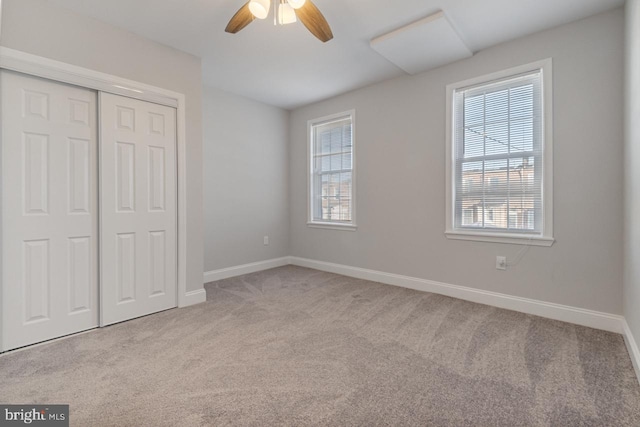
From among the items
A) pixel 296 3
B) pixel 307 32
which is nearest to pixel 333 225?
pixel 307 32

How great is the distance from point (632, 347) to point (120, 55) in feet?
14.7

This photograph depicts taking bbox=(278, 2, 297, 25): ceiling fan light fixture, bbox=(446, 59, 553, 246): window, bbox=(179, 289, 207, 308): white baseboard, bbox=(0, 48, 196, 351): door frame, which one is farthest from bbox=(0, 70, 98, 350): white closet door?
bbox=(446, 59, 553, 246): window

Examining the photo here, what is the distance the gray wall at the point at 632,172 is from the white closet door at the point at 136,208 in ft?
11.8

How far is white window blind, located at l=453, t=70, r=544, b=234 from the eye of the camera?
9.07ft

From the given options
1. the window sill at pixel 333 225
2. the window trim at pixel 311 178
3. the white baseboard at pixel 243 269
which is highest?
the window trim at pixel 311 178

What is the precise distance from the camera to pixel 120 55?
2.59 m

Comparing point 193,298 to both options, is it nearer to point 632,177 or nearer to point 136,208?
point 136,208

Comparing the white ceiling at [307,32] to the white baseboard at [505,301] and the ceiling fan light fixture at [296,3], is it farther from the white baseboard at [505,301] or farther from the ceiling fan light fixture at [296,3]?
the white baseboard at [505,301]

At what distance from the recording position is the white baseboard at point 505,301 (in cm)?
244

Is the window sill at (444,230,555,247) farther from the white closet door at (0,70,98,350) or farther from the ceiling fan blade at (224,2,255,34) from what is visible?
the white closet door at (0,70,98,350)

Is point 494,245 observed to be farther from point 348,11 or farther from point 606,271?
point 348,11

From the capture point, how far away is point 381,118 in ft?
12.6

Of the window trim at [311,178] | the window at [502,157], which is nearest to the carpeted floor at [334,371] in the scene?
the window at [502,157]

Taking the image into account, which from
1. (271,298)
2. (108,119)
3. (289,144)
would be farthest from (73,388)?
(289,144)
